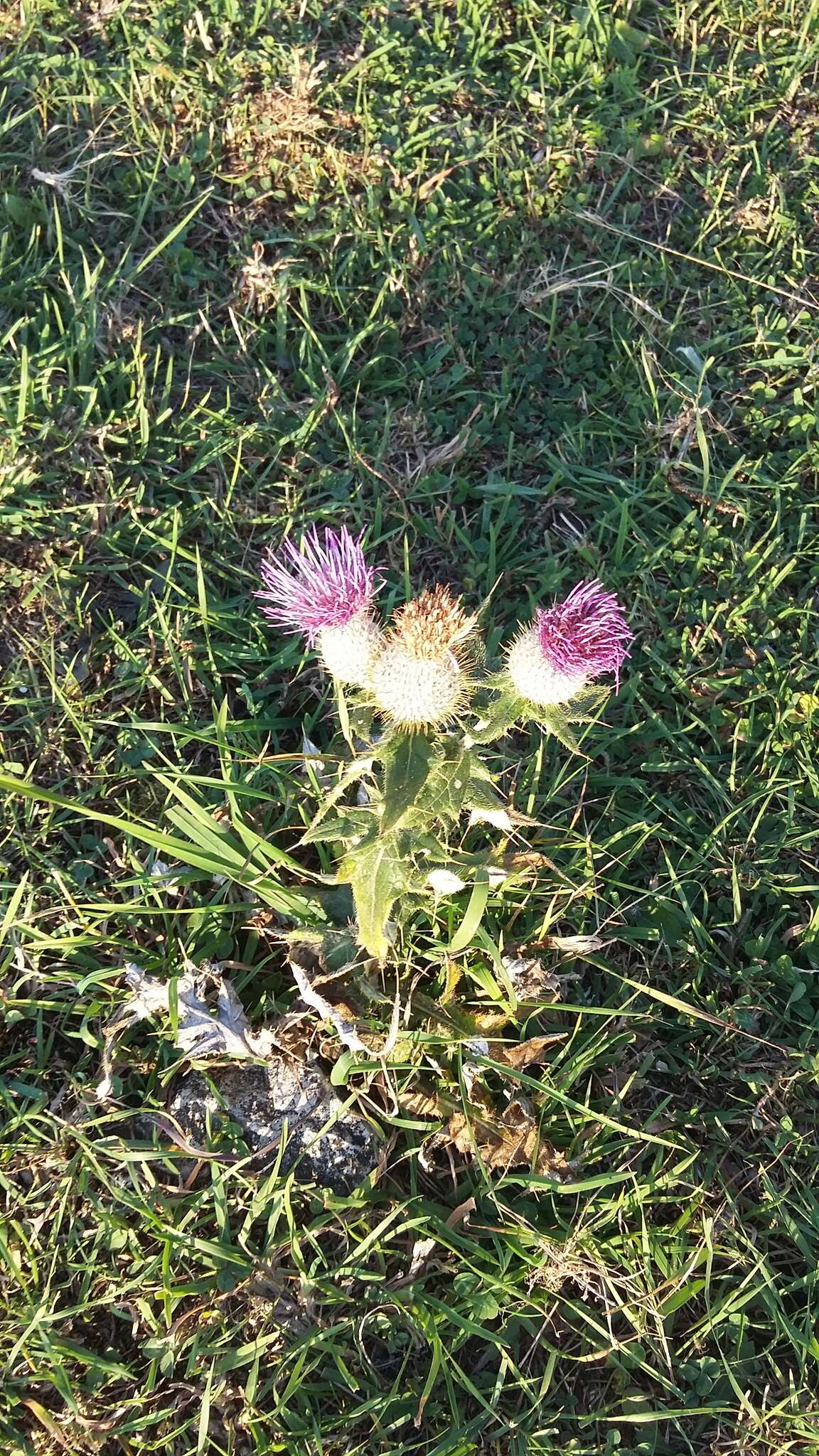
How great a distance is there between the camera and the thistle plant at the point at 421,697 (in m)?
1.89

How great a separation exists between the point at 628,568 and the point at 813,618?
0.55m

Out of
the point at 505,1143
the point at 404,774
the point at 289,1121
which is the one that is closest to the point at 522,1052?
the point at 505,1143

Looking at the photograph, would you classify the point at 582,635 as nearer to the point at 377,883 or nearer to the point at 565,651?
the point at 565,651

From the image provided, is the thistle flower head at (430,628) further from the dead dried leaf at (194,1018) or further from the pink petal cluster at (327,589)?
the dead dried leaf at (194,1018)

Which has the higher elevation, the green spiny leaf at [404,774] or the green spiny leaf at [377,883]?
the green spiny leaf at [404,774]

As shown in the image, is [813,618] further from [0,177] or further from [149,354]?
[0,177]

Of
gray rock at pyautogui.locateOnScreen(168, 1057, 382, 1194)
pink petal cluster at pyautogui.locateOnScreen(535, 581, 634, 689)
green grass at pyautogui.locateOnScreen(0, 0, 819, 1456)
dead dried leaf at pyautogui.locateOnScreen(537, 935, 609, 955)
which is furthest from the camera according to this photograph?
dead dried leaf at pyautogui.locateOnScreen(537, 935, 609, 955)

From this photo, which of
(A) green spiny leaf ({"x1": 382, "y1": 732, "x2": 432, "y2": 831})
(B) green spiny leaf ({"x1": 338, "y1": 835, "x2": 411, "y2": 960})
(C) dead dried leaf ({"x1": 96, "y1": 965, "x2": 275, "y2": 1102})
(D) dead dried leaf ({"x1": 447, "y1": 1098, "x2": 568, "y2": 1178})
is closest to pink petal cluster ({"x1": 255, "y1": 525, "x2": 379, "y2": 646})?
(A) green spiny leaf ({"x1": 382, "y1": 732, "x2": 432, "y2": 831})

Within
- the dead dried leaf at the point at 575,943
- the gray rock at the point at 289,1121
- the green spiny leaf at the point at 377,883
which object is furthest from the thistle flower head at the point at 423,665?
the gray rock at the point at 289,1121

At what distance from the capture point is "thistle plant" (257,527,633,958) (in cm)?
189

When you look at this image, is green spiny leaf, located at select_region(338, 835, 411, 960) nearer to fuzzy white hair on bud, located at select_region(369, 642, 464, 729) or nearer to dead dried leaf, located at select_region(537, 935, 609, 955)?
fuzzy white hair on bud, located at select_region(369, 642, 464, 729)

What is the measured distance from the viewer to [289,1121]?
2365 mm

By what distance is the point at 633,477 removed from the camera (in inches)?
125

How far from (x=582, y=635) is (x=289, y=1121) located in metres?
1.25
